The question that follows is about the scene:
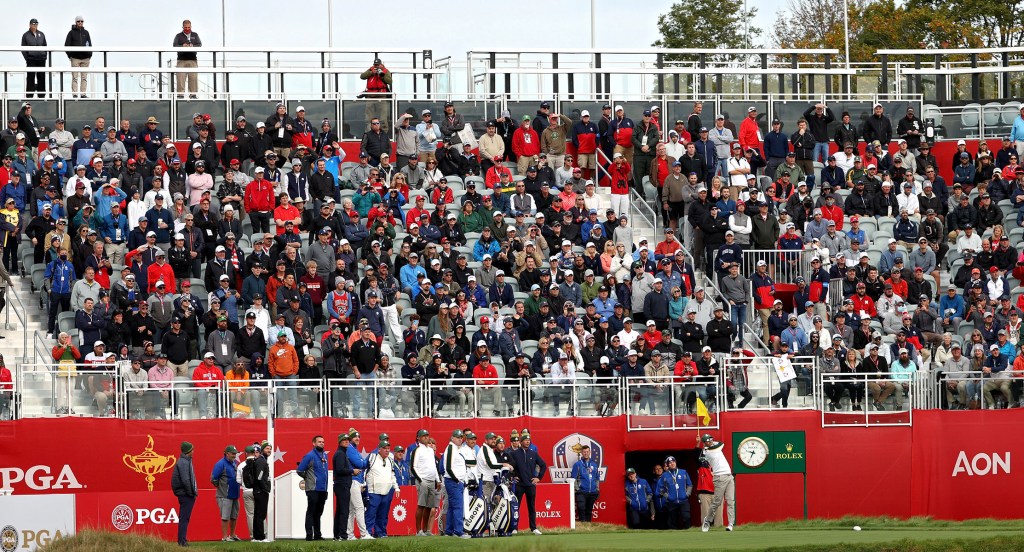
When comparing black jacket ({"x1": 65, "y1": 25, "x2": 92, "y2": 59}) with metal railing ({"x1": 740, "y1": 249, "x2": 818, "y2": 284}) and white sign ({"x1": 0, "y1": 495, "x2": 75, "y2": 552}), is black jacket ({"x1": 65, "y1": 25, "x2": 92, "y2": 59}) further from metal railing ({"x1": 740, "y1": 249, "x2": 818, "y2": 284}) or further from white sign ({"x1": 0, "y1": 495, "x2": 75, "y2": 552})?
white sign ({"x1": 0, "y1": 495, "x2": 75, "y2": 552})

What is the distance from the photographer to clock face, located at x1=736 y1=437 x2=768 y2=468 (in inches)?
1356

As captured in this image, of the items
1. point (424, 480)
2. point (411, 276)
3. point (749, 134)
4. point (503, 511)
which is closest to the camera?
point (503, 511)

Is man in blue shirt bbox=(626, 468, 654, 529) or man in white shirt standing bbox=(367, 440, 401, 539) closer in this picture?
man in white shirt standing bbox=(367, 440, 401, 539)

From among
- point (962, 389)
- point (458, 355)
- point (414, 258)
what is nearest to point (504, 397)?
point (458, 355)

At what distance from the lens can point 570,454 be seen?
34.1m

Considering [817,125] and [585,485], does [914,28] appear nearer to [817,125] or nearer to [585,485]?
[817,125]

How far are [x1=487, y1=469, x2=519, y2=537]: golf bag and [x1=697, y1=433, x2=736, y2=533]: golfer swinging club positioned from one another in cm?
378

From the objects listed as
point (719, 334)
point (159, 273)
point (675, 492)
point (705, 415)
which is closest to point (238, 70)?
point (159, 273)

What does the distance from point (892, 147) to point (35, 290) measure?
19.9 metres

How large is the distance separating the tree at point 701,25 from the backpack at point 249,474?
1680 inches

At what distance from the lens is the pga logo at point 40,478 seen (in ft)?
104

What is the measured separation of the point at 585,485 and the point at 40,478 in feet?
30.6

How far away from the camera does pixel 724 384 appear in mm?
34656

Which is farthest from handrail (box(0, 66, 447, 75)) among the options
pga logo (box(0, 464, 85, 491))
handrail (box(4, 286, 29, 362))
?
pga logo (box(0, 464, 85, 491))
